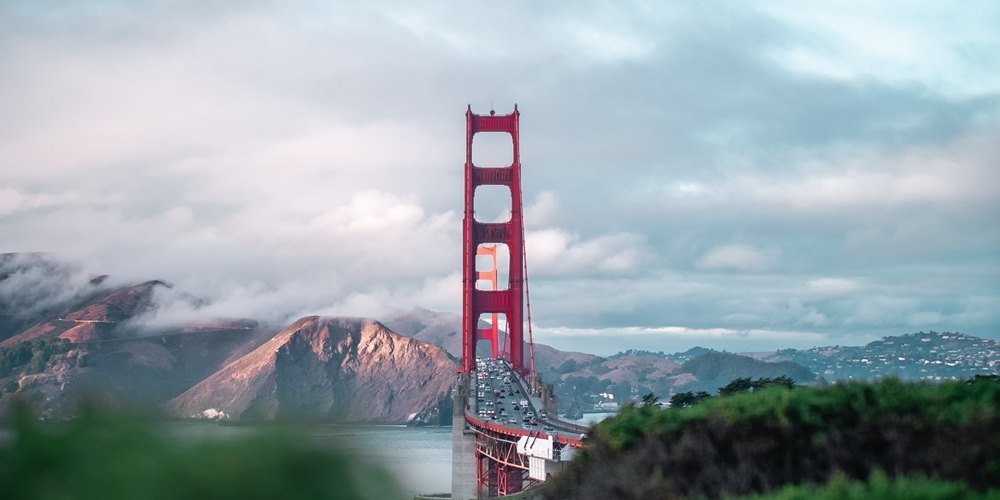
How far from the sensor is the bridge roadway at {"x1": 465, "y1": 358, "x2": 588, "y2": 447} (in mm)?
47312

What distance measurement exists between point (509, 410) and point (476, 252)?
16.7 meters

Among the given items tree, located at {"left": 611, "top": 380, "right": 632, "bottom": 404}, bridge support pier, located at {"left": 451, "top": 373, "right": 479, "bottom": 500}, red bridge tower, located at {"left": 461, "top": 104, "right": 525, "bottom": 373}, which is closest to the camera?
bridge support pier, located at {"left": 451, "top": 373, "right": 479, "bottom": 500}

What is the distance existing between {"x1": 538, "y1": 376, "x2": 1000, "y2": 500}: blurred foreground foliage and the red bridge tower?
6040 centimetres

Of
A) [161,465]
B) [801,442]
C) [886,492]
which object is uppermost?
[161,465]

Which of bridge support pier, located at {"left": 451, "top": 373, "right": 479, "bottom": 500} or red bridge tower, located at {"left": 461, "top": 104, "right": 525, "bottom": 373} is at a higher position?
red bridge tower, located at {"left": 461, "top": 104, "right": 525, "bottom": 373}

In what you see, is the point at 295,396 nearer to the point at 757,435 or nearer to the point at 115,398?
the point at 115,398

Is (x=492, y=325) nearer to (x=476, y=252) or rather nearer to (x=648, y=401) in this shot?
(x=476, y=252)

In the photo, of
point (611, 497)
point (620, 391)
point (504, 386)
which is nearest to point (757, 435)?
point (611, 497)

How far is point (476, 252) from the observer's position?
77125mm

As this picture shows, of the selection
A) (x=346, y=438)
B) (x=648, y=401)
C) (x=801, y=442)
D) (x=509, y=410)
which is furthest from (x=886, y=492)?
(x=509, y=410)

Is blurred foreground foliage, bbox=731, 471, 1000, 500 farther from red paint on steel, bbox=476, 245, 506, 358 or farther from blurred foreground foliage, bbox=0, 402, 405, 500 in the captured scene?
red paint on steel, bbox=476, 245, 506, 358

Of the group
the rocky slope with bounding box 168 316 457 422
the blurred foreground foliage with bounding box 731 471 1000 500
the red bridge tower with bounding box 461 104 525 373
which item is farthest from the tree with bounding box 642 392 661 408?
the rocky slope with bounding box 168 316 457 422

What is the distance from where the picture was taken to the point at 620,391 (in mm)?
160625

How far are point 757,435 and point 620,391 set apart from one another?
15051 centimetres
